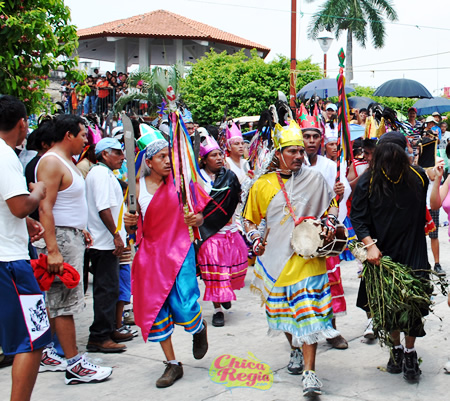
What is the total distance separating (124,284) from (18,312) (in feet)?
8.66

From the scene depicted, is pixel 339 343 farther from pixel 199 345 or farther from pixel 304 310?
pixel 199 345

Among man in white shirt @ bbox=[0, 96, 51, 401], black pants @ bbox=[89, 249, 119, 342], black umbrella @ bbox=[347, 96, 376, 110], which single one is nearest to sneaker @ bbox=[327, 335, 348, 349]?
black pants @ bbox=[89, 249, 119, 342]

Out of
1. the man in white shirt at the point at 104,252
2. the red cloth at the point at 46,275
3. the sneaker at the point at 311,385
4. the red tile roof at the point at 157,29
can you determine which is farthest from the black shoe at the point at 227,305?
the red tile roof at the point at 157,29

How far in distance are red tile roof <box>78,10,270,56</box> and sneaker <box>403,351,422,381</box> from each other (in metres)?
29.2

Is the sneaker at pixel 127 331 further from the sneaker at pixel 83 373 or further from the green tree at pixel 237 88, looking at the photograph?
the green tree at pixel 237 88

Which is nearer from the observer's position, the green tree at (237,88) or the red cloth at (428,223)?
the red cloth at (428,223)

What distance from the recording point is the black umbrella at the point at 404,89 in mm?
17062

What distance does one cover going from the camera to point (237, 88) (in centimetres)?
A: 2027

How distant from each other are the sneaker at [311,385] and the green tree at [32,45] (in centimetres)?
437

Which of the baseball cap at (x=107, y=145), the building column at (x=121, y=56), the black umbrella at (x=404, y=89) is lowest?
the baseball cap at (x=107, y=145)

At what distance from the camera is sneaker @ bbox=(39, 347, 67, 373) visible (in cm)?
511

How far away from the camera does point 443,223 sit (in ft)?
41.8

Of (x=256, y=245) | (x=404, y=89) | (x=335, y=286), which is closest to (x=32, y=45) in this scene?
(x=256, y=245)

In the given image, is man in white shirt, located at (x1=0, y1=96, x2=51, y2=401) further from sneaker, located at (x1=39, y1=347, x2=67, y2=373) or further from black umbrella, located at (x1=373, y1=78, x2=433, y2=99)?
black umbrella, located at (x1=373, y1=78, x2=433, y2=99)
